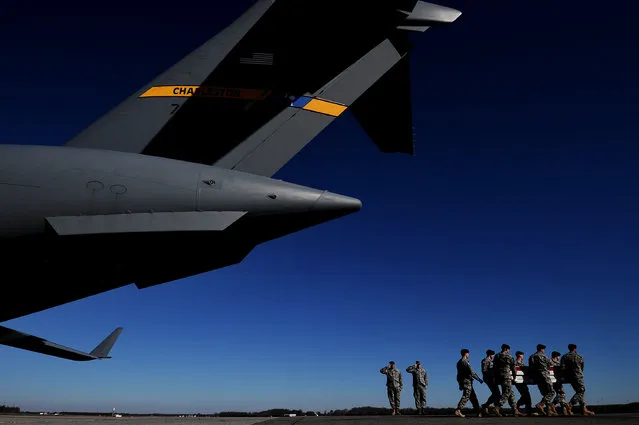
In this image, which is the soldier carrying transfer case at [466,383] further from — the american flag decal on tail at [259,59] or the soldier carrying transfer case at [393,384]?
the american flag decal on tail at [259,59]

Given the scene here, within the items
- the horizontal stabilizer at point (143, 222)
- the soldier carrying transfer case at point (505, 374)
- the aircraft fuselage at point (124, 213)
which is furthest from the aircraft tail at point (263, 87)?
the soldier carrying transfer case at point (505, 374)

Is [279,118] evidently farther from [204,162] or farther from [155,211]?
[155,211]

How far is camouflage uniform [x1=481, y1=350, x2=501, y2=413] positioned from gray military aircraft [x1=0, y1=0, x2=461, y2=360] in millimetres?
6663

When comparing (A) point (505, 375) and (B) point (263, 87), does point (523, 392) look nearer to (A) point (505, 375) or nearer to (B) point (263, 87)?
(A) point (505, 375)

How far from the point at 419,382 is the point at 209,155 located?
396 inches

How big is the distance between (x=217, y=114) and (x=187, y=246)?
1.62 m

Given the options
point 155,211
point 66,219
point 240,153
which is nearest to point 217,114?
point 240,153

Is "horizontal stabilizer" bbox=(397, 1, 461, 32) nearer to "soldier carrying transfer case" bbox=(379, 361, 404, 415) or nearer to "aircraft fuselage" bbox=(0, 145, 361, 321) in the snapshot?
"aircraft fuselage" bbox=(0, 145, 361, 321)

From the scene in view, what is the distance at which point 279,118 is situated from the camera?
4797 mm

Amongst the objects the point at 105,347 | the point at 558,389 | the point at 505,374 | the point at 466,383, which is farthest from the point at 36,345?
the point at 558,389

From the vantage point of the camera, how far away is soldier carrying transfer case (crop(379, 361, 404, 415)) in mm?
12891

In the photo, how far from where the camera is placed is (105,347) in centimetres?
1405

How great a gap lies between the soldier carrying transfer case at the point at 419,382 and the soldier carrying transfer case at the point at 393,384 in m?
0.58

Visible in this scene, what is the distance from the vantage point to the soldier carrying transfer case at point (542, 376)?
889 centimetres
